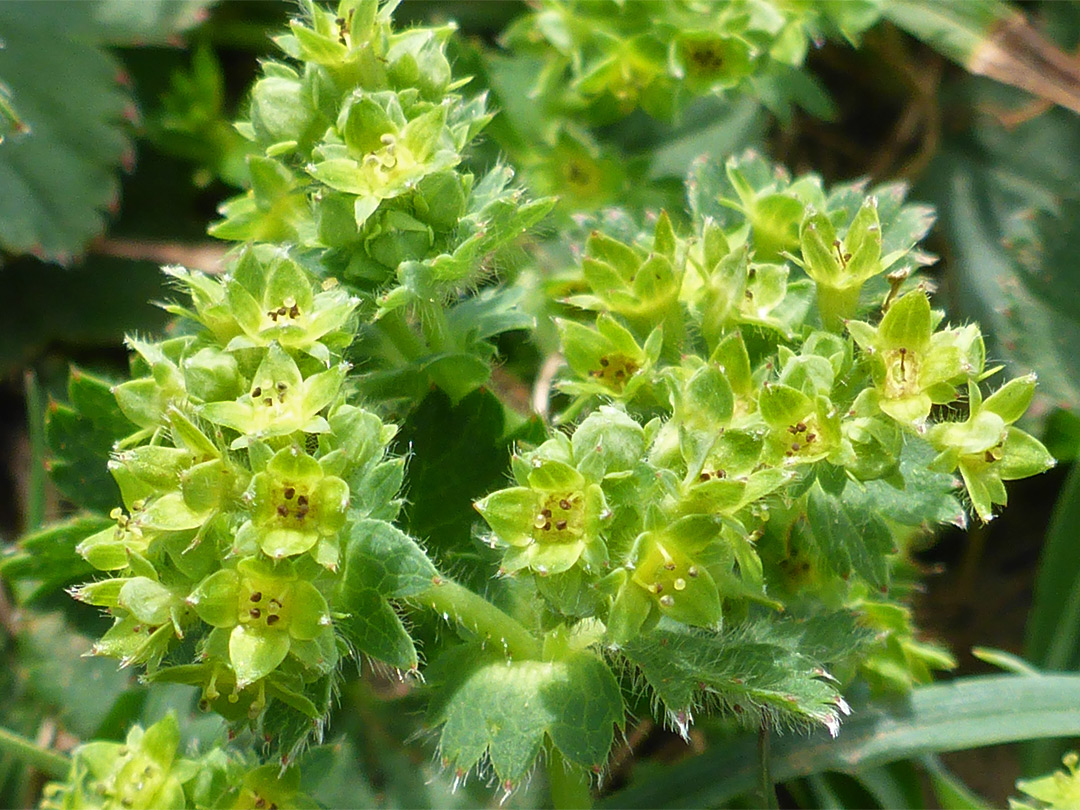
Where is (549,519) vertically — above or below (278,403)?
below

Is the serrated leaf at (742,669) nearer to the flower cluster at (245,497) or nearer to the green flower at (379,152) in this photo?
the flower cluster at (245,497)

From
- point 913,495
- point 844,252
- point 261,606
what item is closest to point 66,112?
point 261,606

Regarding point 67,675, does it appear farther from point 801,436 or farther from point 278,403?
point 801,436

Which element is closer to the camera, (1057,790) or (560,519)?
(560,519)

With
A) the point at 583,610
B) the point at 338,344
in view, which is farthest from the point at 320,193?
the point at 583,610

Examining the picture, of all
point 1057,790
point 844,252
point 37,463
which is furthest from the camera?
point 37,463

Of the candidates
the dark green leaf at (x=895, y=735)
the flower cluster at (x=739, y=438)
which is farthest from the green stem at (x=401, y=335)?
the dark green leaf at (x=895, y=735)

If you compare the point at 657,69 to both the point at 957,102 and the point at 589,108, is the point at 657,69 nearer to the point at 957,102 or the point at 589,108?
the point at 589,108

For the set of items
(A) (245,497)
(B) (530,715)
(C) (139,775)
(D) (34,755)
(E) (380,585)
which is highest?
(A) (245,497)
